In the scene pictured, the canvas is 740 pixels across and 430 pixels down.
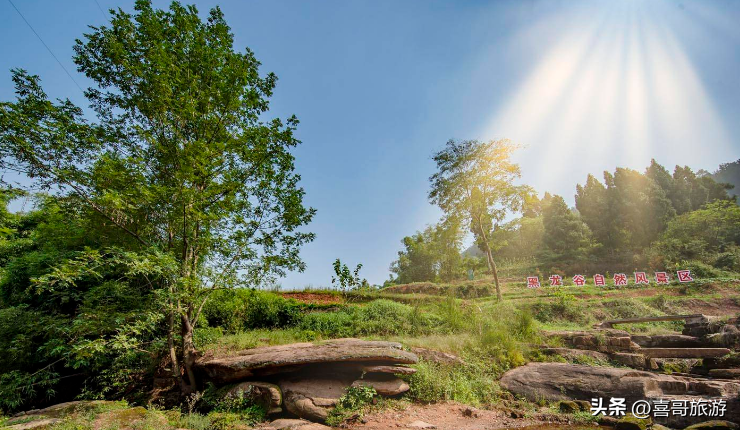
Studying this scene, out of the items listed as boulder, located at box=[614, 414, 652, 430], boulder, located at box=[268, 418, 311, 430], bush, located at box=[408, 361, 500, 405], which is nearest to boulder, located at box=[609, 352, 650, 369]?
boulder, located at box=[614, 414, 652, 430]

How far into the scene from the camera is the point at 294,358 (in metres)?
6.52

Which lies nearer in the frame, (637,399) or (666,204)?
(637,399)

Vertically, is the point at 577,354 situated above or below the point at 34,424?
below

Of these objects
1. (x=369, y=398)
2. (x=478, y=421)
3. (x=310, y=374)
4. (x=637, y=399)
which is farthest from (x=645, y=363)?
(x=310, y=374)

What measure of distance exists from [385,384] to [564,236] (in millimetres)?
32670

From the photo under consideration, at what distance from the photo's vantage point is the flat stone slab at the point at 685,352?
7594mm

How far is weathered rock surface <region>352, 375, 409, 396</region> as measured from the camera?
6402mm

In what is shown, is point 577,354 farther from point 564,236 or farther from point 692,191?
point 692,191

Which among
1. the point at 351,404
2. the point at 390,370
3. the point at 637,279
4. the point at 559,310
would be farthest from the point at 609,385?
the point at 637,279

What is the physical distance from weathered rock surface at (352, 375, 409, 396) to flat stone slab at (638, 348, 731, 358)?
23.9ft

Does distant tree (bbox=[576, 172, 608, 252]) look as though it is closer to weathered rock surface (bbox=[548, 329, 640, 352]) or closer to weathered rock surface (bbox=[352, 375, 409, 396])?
weathered rock surface (bbox=[548, 329, 640, 352])

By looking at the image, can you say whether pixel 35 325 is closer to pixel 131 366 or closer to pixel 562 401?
pixel 131 366

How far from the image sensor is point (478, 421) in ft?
18.6

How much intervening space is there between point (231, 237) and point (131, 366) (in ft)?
13.4
